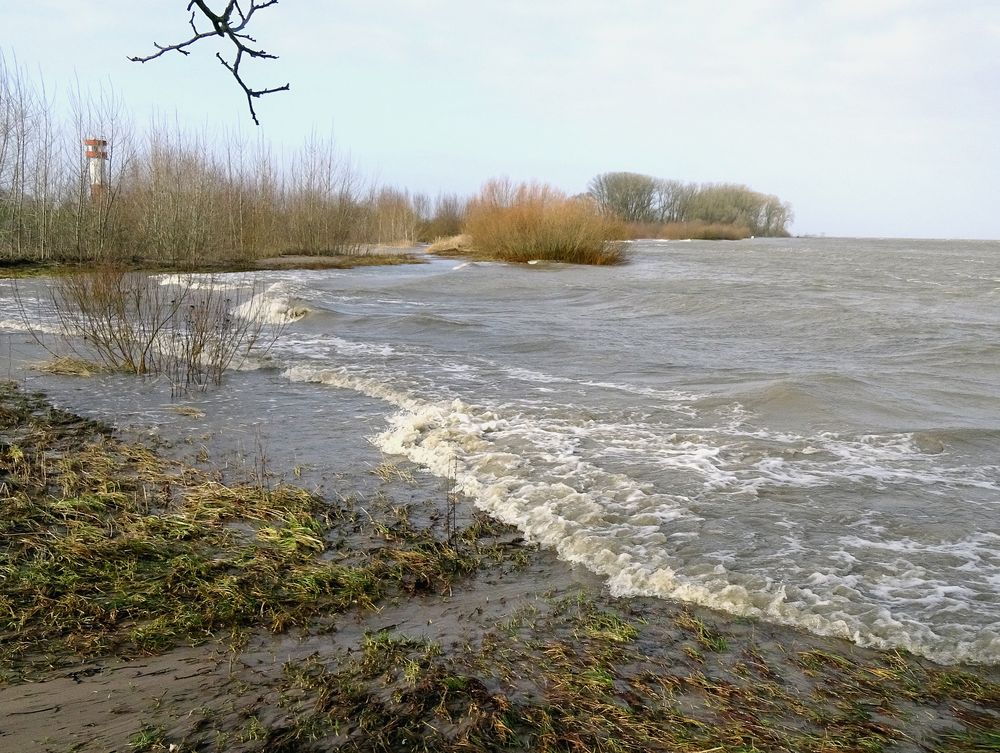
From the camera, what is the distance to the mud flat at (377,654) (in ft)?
8.87

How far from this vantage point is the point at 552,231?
1439 inches

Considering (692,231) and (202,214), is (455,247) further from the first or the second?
(692,231)

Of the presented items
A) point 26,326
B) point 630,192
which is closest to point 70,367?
point 26,326

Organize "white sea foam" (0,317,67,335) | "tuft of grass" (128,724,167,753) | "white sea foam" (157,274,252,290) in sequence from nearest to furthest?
"tuft of grass" (128,724,167,753)
"white sea foam" (0,317,67,335)
"white sea foam" (157,274,252,290)

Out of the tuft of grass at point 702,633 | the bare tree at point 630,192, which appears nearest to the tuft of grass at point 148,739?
the tuft of grass at point 702,633

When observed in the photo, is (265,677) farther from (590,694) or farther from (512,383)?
(512,383)

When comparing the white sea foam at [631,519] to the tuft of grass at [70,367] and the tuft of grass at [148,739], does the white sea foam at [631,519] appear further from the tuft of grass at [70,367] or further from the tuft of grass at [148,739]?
the tuft of grass at [70,367]

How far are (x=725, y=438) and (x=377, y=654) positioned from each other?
16.8 feet

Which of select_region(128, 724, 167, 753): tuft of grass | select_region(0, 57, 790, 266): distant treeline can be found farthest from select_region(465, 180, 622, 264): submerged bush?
select_region(128, 724, 167, 753): tuft of grass

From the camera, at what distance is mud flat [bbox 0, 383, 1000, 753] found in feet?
8.87

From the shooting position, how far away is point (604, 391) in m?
9.65

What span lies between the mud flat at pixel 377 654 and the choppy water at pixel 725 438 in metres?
0.51

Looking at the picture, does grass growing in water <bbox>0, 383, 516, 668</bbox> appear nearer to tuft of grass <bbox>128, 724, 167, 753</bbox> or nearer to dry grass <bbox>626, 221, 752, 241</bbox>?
tuft of grass <bbox>128, 724, 167, 753</bbox>

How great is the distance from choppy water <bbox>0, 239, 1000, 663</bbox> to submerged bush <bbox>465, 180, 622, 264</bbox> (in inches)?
736
